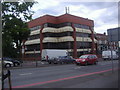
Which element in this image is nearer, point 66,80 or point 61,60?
point 66,80

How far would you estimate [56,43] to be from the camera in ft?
163

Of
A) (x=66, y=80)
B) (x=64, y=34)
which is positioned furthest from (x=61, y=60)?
(x=64, y=34)

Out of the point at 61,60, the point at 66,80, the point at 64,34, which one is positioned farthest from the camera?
the point at 64,34

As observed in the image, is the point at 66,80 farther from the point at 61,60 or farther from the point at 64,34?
the point at 64,34

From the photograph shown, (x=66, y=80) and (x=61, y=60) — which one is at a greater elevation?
(x=66, y=80)

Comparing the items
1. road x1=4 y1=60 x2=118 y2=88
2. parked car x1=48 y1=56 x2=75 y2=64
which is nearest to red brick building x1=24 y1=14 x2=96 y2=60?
parked car x1=48 y1=56 x2=75 y2=64

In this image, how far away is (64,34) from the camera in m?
48.4

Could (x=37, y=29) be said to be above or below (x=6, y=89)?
above

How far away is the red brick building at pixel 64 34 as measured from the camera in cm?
4722

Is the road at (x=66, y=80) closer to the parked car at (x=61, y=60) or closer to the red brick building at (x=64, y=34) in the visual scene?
the parked car at (x=61, y=60)

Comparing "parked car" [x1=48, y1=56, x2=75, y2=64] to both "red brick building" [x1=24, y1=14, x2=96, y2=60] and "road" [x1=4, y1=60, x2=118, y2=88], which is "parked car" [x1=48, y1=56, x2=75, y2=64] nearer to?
"road" [x1=4, y1=60, x2=118, y2=88]

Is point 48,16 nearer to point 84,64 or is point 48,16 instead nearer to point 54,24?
point 54,24

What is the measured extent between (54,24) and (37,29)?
6313 mm

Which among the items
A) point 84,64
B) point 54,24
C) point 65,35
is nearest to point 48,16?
point 54,24
